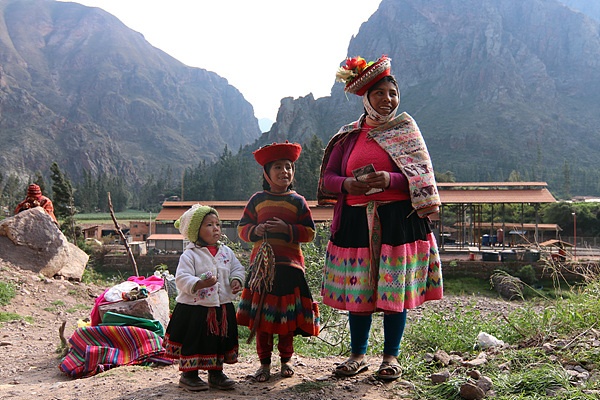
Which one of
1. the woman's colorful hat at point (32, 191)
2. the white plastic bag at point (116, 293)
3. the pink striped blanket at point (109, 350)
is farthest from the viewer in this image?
the woman's colorful hat at point (32, 191)

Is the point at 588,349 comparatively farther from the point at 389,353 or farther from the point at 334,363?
the point at 334,363

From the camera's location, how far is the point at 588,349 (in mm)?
3389

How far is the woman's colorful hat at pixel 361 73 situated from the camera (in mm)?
3348

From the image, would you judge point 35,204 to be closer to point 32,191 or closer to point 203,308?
point 32,191

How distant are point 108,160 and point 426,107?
75460 millimetres

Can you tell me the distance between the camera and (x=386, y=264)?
3.17 m

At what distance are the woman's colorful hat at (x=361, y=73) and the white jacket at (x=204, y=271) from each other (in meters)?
1.47

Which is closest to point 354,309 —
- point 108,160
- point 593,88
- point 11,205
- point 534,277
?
point 534,277

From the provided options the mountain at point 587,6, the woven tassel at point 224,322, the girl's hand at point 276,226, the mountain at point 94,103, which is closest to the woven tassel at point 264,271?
the girl's hand at point 276,226

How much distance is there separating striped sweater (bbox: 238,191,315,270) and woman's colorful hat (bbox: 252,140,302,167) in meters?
0.25

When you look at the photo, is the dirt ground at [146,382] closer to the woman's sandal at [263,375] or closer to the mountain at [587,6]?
the woman's sandal at [263,375]

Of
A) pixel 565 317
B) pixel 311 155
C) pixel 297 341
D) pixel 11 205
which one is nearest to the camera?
pixel 565 317

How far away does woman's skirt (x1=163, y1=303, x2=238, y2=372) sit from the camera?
338 cm

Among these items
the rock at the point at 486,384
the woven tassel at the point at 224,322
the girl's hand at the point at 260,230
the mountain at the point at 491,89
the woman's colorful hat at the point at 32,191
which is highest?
the mountain at the point at 491,89
